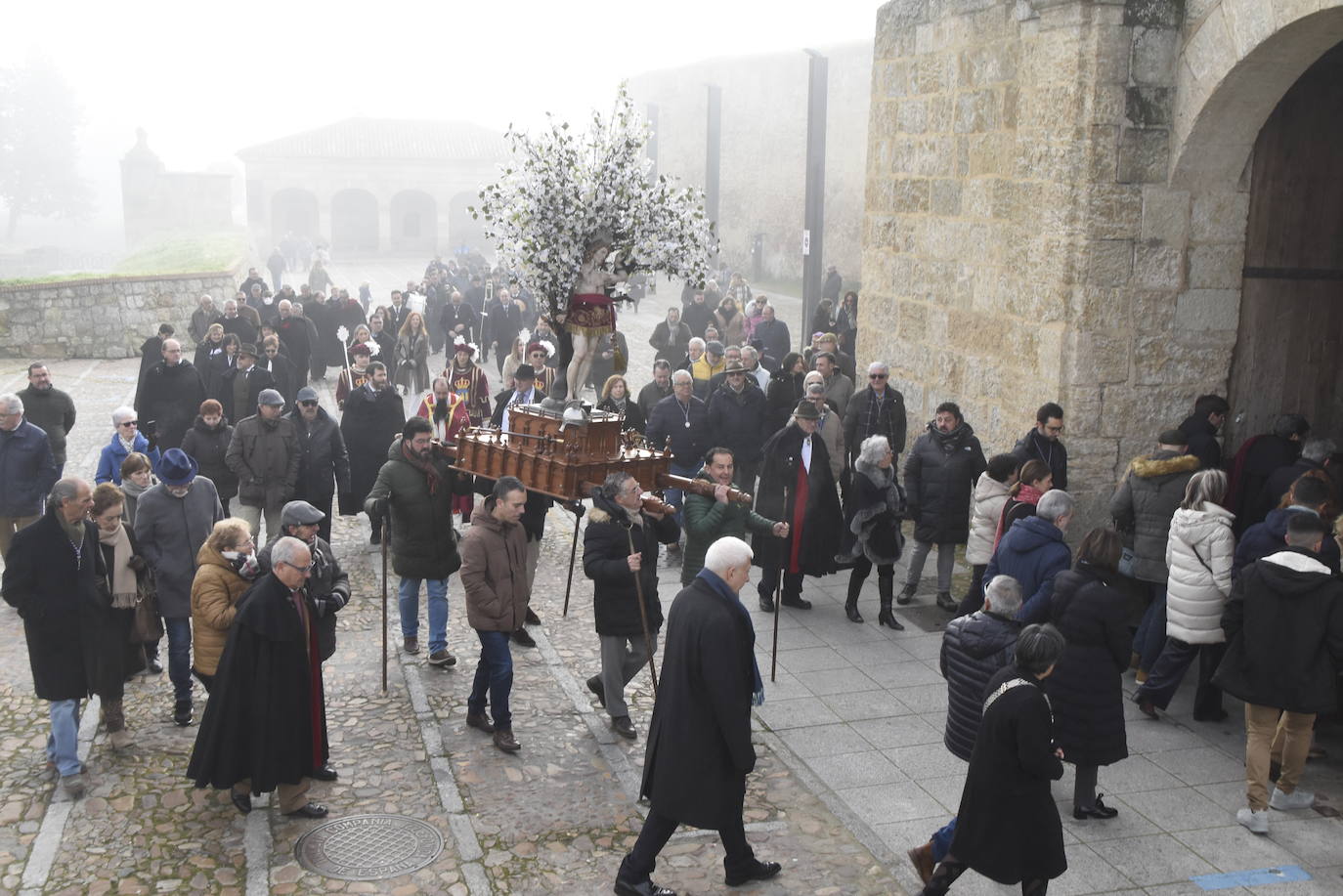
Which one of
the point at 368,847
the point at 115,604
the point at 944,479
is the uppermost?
the point at 944,479

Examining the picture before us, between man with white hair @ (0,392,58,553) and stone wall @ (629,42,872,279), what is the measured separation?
28613 mm

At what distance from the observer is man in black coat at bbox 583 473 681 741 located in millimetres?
7371

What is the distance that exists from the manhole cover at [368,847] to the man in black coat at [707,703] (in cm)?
134

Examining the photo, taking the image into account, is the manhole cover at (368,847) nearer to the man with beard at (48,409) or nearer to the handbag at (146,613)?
the handbag at (146,613)

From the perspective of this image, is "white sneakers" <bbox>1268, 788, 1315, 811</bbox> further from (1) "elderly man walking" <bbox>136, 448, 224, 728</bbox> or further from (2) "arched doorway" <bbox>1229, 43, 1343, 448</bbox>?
(1) "elderly man walking" <bbox>136, 448, 224, 728</bbox>

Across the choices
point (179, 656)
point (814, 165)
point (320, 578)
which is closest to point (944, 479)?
point (320, 578)

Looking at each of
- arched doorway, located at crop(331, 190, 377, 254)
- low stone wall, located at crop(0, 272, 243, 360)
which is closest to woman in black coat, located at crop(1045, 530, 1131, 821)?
low stone wall, located at crop(0, 272, 243, 360)

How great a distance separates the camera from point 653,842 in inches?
230

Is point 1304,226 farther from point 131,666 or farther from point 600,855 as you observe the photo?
point 131,666

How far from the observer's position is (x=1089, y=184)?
9.59 metres

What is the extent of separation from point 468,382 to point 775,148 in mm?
32220

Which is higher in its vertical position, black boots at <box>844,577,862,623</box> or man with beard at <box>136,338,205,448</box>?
man with beard at <box>136,338,205,448</box>

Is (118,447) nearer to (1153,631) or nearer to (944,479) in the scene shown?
(944,479)

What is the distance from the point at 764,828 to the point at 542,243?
12.8ft
